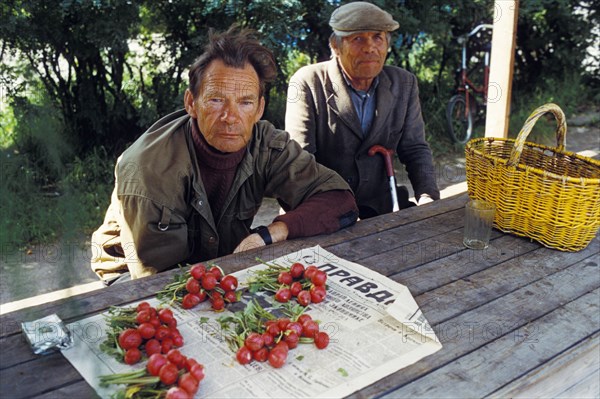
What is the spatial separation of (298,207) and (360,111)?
1104mm

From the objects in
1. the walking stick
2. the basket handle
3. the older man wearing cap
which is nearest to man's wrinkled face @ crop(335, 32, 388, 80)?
the older man wearing cap

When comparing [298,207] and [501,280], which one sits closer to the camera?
[501,280]

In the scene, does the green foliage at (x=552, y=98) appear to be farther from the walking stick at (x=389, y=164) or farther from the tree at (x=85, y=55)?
the tree at (x=85, y=55)

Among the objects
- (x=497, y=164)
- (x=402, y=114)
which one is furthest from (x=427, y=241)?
(x=402, y=114)

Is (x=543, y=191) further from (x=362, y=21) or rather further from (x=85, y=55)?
(x=85, y=55)

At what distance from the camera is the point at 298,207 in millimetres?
2334

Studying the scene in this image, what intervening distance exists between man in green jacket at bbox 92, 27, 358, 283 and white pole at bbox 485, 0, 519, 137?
1.92 m

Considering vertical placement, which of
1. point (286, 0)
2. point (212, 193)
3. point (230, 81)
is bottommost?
point (212, 193)

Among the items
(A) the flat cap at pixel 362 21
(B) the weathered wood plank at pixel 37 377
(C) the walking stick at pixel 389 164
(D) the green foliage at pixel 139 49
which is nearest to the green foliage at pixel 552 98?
(D) the green foliage at pixel 139 49

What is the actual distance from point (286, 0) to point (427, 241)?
2.98m

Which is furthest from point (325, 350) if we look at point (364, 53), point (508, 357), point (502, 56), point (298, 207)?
point (502, 56)

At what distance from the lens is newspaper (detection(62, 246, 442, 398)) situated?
→ 50.9 inches

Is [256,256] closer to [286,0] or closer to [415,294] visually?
[415,294]

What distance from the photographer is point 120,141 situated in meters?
5.36
